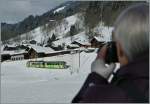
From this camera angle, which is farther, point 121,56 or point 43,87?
point 43,87

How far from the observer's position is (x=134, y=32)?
881 mm

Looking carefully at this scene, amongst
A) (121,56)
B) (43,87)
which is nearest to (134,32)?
(121,56)

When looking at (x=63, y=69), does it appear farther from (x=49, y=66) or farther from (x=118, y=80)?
(x=118, y=80)

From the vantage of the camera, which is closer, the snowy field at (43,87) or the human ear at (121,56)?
the human ear at (121,56)

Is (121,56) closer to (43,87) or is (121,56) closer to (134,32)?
(134,32)

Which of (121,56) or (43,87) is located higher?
(121,56)

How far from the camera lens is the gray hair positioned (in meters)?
0.88

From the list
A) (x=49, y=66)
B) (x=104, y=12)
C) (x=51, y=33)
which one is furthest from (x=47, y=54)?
(x=51, y=33)

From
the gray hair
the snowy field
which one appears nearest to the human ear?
the gray hair

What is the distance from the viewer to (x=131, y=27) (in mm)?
889

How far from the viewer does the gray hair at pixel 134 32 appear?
881 mm

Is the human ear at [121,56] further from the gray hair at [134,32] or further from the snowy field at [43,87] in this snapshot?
the snowy field at [43,87]

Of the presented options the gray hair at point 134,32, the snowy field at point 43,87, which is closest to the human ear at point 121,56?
the gray hair at point 134,32

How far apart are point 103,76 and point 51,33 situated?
75.1 meters
